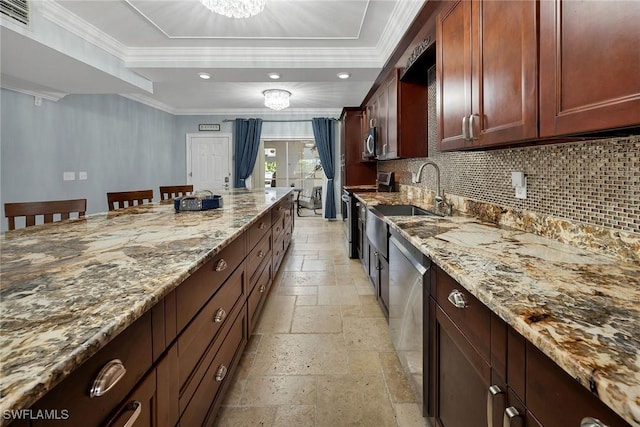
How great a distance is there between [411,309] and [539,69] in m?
1.16

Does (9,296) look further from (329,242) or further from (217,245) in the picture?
(329,242)

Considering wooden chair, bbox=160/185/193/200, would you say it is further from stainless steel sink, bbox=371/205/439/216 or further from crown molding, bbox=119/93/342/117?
crown molding, bbox=119/93/342/117

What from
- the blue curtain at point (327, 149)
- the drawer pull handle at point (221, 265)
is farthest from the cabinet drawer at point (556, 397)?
the blue curtain at point (327, 149)

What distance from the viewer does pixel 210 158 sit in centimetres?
796

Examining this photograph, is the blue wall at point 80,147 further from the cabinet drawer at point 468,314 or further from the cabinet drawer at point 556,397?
the cabinet drawer at point 556,397

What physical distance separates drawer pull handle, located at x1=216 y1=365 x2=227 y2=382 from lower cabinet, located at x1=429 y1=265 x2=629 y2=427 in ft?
3.11

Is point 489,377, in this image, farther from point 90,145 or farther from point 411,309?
point 90,145

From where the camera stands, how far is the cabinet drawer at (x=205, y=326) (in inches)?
42.9

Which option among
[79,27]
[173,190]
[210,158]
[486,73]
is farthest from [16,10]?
[210,158]

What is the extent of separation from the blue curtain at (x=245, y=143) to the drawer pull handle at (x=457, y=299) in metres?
7.17

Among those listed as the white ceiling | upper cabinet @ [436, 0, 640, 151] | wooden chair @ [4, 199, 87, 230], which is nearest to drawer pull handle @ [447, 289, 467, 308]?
upper cabinet @ [436, 0, 640, 151]

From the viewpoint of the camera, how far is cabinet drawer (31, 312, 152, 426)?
55cm

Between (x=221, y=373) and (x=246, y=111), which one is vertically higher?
(x=246, y=111)

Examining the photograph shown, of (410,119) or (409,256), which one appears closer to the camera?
(409,256)
